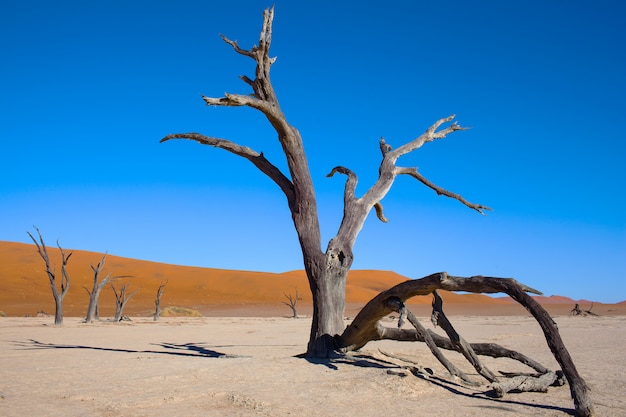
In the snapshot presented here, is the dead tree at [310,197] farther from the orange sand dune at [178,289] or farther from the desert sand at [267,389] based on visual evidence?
the orange sand dune at [178,289]

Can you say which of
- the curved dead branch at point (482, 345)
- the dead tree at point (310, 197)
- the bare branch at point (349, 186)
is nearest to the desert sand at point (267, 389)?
the curved dead branch at point (482, 345)

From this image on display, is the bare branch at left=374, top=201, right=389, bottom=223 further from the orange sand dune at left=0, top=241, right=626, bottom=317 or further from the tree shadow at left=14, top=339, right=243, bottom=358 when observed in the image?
the orange sand dune at left=0, top=241, right=626, bottom=317

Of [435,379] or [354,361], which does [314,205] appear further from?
[435,379]

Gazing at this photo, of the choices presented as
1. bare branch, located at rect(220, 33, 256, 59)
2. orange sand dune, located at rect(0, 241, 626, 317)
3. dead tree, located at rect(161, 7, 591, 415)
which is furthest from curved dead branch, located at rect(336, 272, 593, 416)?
orange sand dune, located at rect(0, 241, 626, 317)

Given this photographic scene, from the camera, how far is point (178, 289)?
2552 inches

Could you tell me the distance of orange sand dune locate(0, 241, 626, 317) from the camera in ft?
149

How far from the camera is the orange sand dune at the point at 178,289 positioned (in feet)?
149

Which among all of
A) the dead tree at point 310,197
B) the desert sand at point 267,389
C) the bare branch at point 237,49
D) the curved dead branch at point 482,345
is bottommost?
the desert sand at point 267,389

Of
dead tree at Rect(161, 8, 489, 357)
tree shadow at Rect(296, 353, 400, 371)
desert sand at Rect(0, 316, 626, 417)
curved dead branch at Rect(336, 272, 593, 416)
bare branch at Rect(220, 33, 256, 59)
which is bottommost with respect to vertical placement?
desert sand at Rect(0, 316, 626, 417)

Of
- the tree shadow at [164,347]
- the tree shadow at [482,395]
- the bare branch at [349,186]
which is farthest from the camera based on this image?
the tree shadow at [164,347]

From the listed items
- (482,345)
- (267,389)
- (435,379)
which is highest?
(482,345)

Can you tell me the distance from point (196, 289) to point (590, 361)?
61.2 metres

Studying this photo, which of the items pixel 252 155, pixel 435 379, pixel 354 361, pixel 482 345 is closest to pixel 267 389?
pixel 354 361

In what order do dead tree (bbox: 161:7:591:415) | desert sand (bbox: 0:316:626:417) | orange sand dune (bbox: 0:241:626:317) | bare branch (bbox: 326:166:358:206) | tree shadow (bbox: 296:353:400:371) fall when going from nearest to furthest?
desert sand (bbox: 0:316:626:417)
tree shadow (bbox: 296:353:400:371)
dead tree (bbox: 161:7:591:415)
bare branch (bbox: 326:166:358:206)
orange sand dune (bbox: 0:241:626:317)
